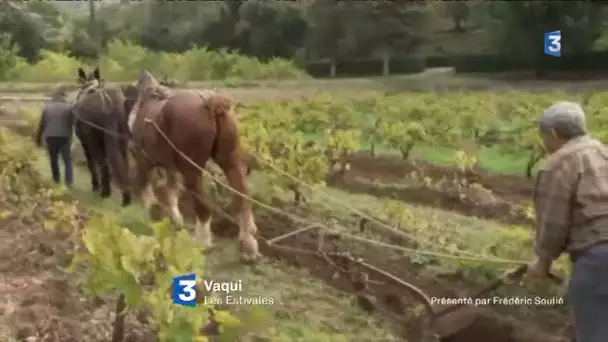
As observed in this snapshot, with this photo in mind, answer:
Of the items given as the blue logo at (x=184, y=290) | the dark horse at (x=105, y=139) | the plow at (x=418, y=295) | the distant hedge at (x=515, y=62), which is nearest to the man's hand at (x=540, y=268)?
the plow at (x=418, y=295)

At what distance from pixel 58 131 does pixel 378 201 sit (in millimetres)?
976

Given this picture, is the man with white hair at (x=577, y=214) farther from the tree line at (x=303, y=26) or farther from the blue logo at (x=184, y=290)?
the blue logo at (x=184, y=290)

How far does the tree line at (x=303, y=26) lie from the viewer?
1.97 m

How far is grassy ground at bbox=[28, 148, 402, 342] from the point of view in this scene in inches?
79.5

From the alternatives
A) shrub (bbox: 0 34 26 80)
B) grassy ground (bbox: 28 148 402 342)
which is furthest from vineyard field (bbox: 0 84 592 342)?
shrub (bbox: 0 34 26 80)

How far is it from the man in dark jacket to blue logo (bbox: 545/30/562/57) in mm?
1398

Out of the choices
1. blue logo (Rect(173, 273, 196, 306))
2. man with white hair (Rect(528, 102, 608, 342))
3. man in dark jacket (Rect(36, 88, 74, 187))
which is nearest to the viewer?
man with white hair (Rect(528, 102, 608, 342))

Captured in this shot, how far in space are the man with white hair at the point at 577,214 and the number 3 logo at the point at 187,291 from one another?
0.93m

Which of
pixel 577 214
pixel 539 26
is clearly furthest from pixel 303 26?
pixel 577 214

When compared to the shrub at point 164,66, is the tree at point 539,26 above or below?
above

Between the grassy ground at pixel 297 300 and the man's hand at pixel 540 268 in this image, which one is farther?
the grassy ground at pixel 297 300

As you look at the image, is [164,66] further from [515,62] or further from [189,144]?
[515,62]

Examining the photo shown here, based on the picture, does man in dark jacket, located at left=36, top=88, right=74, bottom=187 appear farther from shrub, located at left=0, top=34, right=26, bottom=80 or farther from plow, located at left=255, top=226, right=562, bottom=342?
plow, located at left=255, top=226, right=562, bottom=342

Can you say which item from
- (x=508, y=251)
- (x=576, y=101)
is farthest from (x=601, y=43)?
(x=508, y=251)
